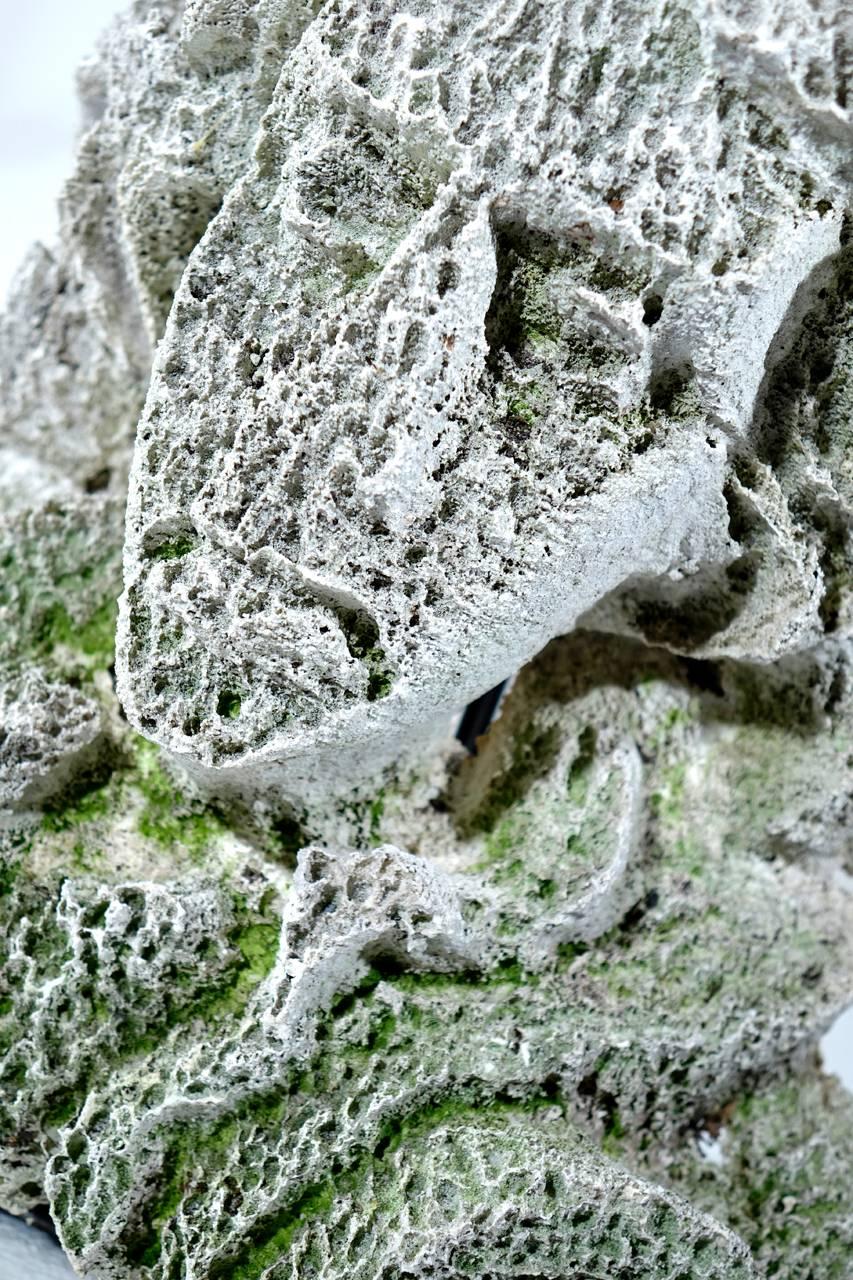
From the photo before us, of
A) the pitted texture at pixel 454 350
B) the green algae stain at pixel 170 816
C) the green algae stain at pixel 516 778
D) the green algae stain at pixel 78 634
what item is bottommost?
the green algae stain at pixel 170 816

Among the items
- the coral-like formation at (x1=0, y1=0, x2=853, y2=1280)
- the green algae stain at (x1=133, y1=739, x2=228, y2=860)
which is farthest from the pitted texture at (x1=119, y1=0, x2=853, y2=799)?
the green algae stain at (x1=133, y1=739, x2=228, y2=860)

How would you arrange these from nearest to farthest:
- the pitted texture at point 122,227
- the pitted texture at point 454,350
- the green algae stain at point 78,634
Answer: the pitted texture at point 454,350
the pitted texture at point 122,227
the green algae stain at point 78,634

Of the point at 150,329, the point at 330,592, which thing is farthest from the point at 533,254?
the point at 150,329

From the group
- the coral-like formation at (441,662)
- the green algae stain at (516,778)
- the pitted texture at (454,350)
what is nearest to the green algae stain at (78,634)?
→ the coral-like formation at (441,662)

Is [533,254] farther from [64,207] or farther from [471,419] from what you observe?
[64,207]

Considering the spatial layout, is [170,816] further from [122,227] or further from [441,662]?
[122,227]

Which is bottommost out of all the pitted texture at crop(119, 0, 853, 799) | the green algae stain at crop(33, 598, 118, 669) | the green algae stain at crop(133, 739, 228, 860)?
the green algae stain at crop(133, 739, 228, 860)

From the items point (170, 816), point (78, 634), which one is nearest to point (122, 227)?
point (78, 634)

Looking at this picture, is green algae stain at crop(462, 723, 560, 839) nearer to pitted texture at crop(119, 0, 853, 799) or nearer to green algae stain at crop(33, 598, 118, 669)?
pitted texture at crop(119, 0, 853, 799)

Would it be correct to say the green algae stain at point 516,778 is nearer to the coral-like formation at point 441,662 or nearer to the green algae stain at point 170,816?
the coral-like formation at point 441,662
